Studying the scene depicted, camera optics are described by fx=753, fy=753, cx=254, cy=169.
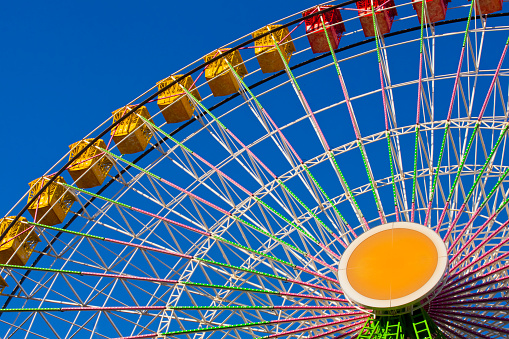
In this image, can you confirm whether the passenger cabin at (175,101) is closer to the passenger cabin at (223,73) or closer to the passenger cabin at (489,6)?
the passenger cabin at (223,73)

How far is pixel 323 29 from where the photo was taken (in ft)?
88.4

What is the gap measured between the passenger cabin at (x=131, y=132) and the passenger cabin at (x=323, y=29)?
6.65 meters

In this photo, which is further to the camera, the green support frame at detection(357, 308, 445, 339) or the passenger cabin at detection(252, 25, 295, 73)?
the passenger cabin at detection(252, 25, 295, 73)

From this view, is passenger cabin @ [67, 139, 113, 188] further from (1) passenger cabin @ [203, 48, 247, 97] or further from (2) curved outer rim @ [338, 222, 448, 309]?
(2) curved outer rim @ [338, 222, 448, 309]

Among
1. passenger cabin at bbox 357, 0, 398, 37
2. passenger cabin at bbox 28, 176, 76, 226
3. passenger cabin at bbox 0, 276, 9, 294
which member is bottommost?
passenger cabin at bbox 0, 276, 9, 294

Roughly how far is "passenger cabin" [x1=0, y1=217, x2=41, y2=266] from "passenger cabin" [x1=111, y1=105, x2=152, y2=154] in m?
4.42

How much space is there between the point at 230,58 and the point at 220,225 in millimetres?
6052

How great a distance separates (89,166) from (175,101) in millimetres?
3833

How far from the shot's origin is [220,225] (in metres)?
27.3

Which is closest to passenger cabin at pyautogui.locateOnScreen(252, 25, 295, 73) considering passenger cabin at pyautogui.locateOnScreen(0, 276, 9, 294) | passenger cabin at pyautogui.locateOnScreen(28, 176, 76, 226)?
passenger cabin at pyautogui.locateOnScreen(28, 176, 76, 226)

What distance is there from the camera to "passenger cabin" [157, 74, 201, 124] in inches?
1065

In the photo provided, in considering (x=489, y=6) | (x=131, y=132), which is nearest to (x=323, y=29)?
(x=489, y=6)

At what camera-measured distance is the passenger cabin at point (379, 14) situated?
86.2ft

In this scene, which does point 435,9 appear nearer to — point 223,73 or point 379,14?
point 379,14
